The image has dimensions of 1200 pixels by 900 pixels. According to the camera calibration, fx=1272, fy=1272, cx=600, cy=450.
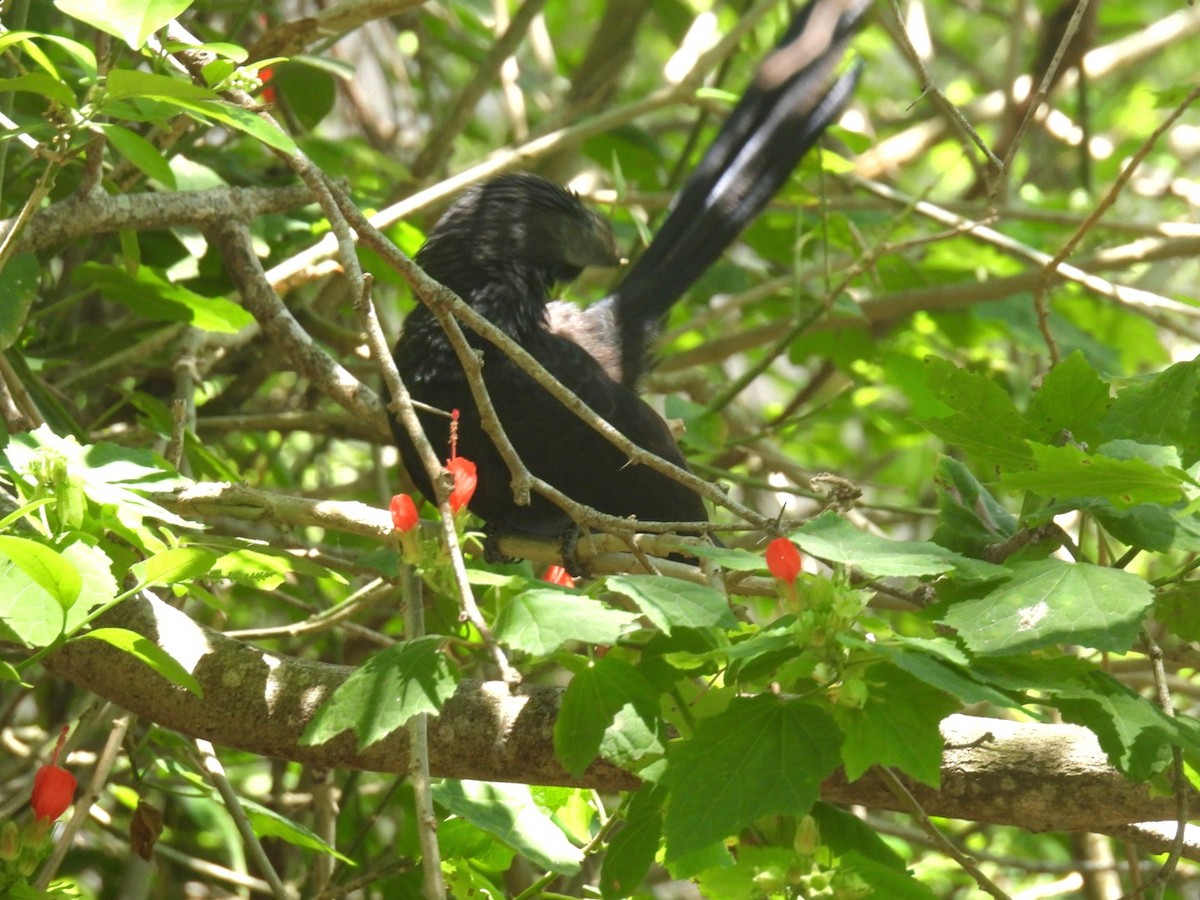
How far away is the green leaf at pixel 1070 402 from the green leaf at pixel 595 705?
0.60 metres

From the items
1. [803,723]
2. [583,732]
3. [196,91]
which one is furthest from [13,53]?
[803,723]

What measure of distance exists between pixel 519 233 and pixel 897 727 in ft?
6.24

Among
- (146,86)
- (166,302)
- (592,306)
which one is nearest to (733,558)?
(146,86)

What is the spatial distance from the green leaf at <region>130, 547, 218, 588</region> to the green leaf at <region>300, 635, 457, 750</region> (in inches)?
7.8

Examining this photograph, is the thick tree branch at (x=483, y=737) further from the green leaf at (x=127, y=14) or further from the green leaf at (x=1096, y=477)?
the green leaf at (x=127, y=14)

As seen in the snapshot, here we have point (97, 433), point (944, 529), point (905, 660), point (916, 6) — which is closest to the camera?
point (905, 660)

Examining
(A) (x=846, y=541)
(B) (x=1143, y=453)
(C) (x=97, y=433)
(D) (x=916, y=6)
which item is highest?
(D) (x=916, y=6)

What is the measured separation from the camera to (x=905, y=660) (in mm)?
1136

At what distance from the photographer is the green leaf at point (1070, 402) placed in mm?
1517

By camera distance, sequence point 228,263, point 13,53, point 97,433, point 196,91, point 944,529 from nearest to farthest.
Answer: point 196,91
point 944,529
point 13,53
point 228,263
point 97,433

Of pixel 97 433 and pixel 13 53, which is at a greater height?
pixel 13 53

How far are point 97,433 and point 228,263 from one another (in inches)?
21.6

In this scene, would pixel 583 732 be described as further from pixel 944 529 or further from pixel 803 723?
pixel 944 529

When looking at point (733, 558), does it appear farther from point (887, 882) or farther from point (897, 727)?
point (887, 882)
